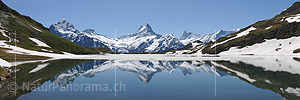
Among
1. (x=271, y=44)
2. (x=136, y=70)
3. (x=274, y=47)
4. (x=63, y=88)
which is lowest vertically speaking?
(x=136, y=70)

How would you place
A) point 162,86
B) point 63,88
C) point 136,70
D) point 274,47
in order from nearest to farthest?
point 63,88 < point 162,86 < point 136,70 < point 274,47

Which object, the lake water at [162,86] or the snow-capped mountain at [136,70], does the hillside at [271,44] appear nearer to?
the snow-capped mountain at [136,70]

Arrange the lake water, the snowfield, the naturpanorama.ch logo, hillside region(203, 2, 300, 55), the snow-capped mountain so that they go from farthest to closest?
hillside region(203, 2, 300, 55), the snowfield, the snow-capped mountain, the naturpanorama.ch logo, the lake water

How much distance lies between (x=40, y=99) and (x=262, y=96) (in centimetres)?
1759

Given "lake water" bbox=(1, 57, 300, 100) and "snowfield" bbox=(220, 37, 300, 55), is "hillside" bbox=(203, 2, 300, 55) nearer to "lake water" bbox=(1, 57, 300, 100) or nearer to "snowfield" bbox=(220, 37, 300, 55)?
"snowfield" bbox=(220, 37, 300, 55)

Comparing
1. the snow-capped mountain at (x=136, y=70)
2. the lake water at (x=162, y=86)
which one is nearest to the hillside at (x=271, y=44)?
the snow-capped mountain at (x=136, y=70)

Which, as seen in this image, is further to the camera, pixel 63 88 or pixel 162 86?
pixel 162 86

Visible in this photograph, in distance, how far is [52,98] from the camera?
632 inches

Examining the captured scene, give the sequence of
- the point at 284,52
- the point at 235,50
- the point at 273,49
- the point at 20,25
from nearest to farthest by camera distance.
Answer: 1. the point at 284,52
2. the point at 273,49
3. the point at 235,50
4. the point at 20,25

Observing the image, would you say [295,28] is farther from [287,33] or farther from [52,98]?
[52,98]

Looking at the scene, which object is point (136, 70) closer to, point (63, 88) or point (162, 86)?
point (162, 86)

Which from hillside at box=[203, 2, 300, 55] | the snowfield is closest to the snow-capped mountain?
hillside at box=[203, 2, 300, 55]

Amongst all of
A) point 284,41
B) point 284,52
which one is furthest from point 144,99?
point 284,41

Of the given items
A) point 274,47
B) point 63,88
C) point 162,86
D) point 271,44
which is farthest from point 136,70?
point 271,44
